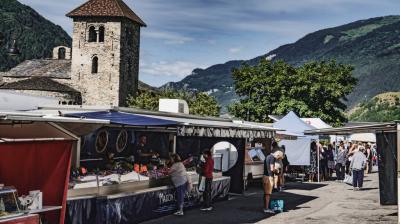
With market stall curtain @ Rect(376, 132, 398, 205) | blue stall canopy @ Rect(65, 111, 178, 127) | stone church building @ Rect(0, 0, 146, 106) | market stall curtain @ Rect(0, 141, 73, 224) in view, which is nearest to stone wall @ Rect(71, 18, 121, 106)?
stone church building @ Rect(0, 0, 146, 106)

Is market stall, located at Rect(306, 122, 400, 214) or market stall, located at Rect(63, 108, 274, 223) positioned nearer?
market stall, located at Rect(63, 108, 274, 223)

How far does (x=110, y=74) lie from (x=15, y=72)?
51.9 ft

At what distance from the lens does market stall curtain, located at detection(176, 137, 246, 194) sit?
19078 mm

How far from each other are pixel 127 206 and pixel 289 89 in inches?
1661

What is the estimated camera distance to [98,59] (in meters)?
67.8

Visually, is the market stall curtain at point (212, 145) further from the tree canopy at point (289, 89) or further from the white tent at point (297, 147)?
the tree canopy at point (289, 89)

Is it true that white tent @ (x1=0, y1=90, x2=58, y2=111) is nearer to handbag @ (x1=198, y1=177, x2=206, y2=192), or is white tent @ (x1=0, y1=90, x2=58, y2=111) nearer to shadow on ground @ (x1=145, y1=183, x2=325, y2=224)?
shadow on ground @ (x1=145, y1=183, x2=325, y2=224)

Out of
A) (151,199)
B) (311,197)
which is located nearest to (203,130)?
(151,199)

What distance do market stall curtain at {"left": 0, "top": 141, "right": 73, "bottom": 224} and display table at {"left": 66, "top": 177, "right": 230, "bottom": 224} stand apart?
1264mm

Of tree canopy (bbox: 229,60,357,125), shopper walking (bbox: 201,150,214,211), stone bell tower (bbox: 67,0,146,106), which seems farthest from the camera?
stone bell tower (bbox: 67,0,146,106)

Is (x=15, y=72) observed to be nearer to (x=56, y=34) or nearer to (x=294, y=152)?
(x=294, y=152)

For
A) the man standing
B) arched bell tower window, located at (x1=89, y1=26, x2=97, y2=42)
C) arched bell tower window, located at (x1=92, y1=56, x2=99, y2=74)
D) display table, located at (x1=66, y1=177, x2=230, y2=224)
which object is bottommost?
display table, located at (x1=66, y1=177, x2=230, y2=224)

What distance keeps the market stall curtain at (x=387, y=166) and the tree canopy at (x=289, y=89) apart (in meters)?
35.4

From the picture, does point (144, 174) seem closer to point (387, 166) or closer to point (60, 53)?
point (387, 166)
